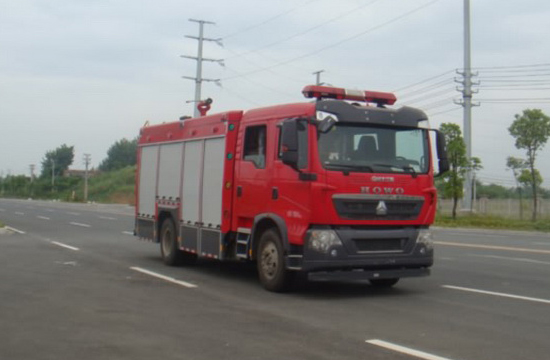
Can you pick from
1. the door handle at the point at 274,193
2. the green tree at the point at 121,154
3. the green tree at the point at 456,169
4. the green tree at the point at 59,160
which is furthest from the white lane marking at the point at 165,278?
the green tree at the point at 121,154

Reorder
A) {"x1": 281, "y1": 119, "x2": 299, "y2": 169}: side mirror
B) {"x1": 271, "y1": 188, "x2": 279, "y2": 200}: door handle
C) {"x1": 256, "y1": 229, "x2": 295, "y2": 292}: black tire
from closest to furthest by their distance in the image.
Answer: {"x1": 281, "y1": 119, "x2": 299, "y2": 169}: side mirror → {"x1": 256, "y1": 229, "x2": 295, "y2": 292}: black tire → {"x1": 271, "y1": 188, "x2": 279, "y2": 200}: door handle

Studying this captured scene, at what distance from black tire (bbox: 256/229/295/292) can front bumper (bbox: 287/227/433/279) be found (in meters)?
0.36

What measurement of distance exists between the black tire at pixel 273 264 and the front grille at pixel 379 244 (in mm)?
1084

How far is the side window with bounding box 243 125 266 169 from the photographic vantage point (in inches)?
465

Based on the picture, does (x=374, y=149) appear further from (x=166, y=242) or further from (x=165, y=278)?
(x=166, y=242)

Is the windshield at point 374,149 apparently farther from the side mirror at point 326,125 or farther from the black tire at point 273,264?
the black tire at point 273,264

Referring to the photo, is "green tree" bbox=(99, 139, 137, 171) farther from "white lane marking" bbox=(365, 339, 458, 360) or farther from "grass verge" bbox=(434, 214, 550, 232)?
"white lane marking" bbox=(365, 339, 458, 360)

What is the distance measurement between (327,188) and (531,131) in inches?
A: 1326

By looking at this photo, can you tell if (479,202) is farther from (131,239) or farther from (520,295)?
(520,295)

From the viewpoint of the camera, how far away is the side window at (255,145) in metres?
11.8

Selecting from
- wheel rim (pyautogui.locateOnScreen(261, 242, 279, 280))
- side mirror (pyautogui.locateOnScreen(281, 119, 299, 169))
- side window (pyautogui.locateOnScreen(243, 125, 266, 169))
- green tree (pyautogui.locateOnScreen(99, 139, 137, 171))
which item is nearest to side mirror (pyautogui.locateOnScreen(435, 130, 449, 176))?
side mirror (pyautogui.locateOnScreen(281, 119, 299, 169))

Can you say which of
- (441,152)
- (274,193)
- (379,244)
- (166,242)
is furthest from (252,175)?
(166,242)

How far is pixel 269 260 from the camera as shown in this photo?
37.6ft

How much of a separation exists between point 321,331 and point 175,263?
707cm
